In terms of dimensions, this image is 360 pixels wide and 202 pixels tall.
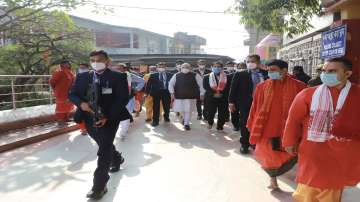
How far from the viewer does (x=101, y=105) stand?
496 cm

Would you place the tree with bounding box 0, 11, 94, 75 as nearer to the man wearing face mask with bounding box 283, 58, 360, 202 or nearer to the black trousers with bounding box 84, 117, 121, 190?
the black trousers with bounding box 84, 117, 121, 190

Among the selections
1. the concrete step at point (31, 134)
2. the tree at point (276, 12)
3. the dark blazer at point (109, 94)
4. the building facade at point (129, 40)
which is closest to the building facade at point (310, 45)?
the tree at point (276, 12)

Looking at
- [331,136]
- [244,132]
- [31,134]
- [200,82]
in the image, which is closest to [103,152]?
[331,136]

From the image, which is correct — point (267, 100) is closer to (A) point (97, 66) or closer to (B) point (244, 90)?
(A) point (97, 66)

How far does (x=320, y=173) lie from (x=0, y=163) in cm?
518

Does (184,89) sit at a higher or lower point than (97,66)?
lower

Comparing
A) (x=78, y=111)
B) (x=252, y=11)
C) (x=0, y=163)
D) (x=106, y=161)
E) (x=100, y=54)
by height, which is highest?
(x=252, y=11)

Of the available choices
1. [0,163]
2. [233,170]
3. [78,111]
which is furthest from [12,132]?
[233,170]

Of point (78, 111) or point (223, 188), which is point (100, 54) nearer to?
point (78, 111)

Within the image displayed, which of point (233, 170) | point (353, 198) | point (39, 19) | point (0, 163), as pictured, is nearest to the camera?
point (353, 198)

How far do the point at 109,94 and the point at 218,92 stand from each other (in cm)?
547

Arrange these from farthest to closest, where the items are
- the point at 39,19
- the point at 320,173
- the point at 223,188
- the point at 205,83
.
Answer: the point at 39,19 → the point at 205,83 → the point at 223,188 → the point at 320,173

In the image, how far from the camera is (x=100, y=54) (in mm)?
5023

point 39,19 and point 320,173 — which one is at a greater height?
point 39,19
